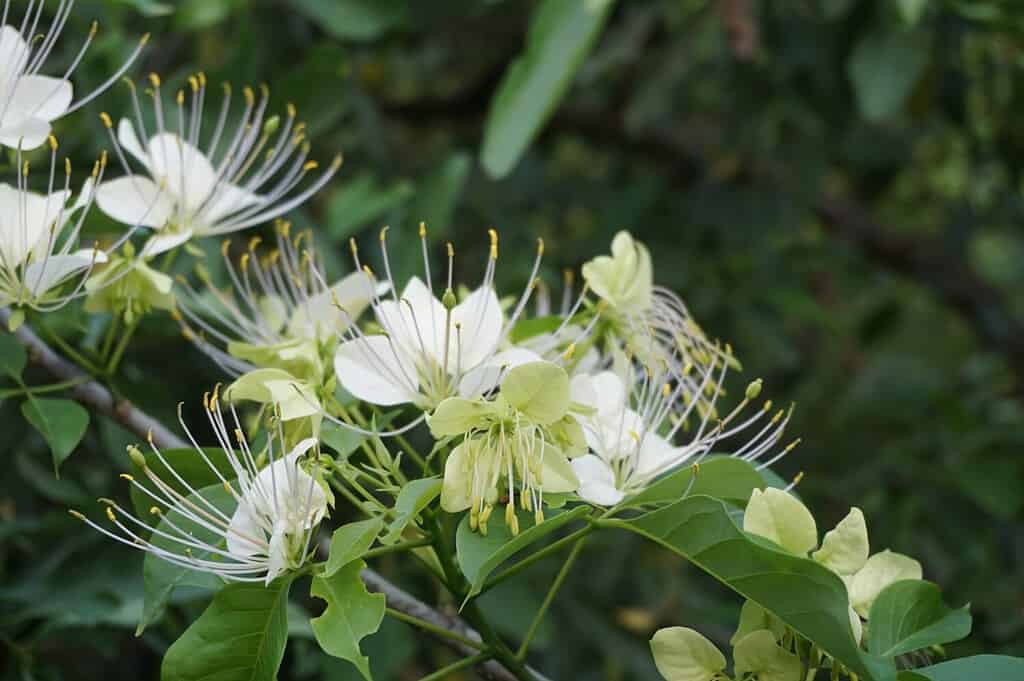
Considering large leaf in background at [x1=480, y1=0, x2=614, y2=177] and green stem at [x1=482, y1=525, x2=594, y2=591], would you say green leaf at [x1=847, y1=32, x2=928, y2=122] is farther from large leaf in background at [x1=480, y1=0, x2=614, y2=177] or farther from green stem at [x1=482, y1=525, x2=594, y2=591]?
green stem at [x1=482, y1=525, x2=594, y2=591]

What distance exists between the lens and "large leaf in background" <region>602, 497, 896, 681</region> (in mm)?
805

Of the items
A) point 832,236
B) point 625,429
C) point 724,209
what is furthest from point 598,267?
point 832,236

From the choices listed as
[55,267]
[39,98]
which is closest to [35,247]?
[55,267]

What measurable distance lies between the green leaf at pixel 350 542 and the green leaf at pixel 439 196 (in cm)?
89

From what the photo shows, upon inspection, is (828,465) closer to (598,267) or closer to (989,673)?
(598,267)

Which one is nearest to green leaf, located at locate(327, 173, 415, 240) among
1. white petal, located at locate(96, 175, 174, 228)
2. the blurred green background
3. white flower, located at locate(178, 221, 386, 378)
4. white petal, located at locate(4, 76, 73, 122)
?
the blurred green background

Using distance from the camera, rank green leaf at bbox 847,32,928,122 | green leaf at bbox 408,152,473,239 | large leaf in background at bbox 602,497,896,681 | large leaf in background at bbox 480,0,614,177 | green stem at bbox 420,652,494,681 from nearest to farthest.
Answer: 1. large leaf in background at bbox 602,497,896,681
2. green stem at bbox 420,652,494,681
3. large leaf in background at bbox 480,0,614,177
4. green leaf at bbox 408,152,473,239
5. green leaf at bbox 847,32,928,122

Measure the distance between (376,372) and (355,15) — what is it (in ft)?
3.43

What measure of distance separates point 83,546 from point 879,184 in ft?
6.60

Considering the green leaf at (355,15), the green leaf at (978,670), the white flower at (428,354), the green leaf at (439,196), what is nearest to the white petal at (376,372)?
the white flower at (428,354)

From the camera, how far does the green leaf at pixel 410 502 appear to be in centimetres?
83

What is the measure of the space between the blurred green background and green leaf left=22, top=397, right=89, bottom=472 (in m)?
0.10

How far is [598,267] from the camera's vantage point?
3.67 feet

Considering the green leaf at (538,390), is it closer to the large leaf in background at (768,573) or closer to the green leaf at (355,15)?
the large leaf in background at (768,573)
